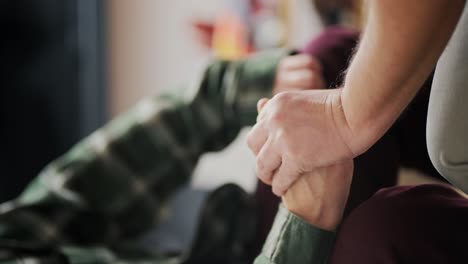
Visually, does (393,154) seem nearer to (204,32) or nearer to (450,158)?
(450,158)

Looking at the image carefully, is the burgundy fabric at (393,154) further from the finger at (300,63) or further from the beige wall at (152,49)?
the beige wall at (152,49)

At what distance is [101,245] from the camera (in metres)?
0.75

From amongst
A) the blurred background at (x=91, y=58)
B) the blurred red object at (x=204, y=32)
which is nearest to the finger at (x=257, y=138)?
the blurred background at (x=91, y=58)

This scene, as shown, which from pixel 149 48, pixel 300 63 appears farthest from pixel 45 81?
pixel 300 63

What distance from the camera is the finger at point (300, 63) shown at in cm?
51

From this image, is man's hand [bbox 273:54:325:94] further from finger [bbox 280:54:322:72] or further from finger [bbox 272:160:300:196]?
finger [bbox 272:160:300:196]

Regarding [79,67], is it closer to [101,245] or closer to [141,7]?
[141,7]

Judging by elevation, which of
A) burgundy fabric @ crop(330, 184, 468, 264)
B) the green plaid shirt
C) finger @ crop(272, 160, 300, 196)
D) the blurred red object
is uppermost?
the blurred red object

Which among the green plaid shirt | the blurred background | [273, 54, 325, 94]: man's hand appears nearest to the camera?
[273, 54, 325, 94]: man's hand

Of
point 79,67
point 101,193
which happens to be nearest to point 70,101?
point 79,67

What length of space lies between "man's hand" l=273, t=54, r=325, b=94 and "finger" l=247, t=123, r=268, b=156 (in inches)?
4.5

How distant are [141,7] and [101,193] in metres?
0.73

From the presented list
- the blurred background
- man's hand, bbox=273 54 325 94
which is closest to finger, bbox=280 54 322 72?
man's hand, bbox=273 54 325 94

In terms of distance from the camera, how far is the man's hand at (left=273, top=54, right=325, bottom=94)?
0.45 m
